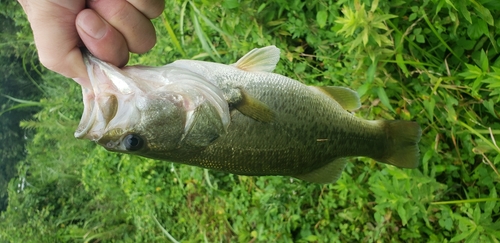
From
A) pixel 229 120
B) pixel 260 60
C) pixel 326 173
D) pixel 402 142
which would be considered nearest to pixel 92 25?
pixel 229 120

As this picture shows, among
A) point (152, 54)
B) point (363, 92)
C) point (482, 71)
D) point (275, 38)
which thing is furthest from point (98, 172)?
point (482, 71)

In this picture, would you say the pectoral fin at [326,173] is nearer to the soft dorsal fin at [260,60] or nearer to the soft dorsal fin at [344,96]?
the soft dorsal fin at [344,96]

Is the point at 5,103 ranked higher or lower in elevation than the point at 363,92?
lower

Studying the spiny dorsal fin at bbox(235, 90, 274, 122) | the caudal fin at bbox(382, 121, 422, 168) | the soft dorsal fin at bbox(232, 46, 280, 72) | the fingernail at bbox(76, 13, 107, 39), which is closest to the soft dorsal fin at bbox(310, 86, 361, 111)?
the caudal fin at bbox(382, 121, 422, 168)

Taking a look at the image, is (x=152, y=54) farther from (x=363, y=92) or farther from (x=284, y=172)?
(x=284, y=172)

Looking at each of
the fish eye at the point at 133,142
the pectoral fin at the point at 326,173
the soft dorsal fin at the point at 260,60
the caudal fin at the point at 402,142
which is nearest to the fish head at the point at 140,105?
the fish eye at the point at 133,142
